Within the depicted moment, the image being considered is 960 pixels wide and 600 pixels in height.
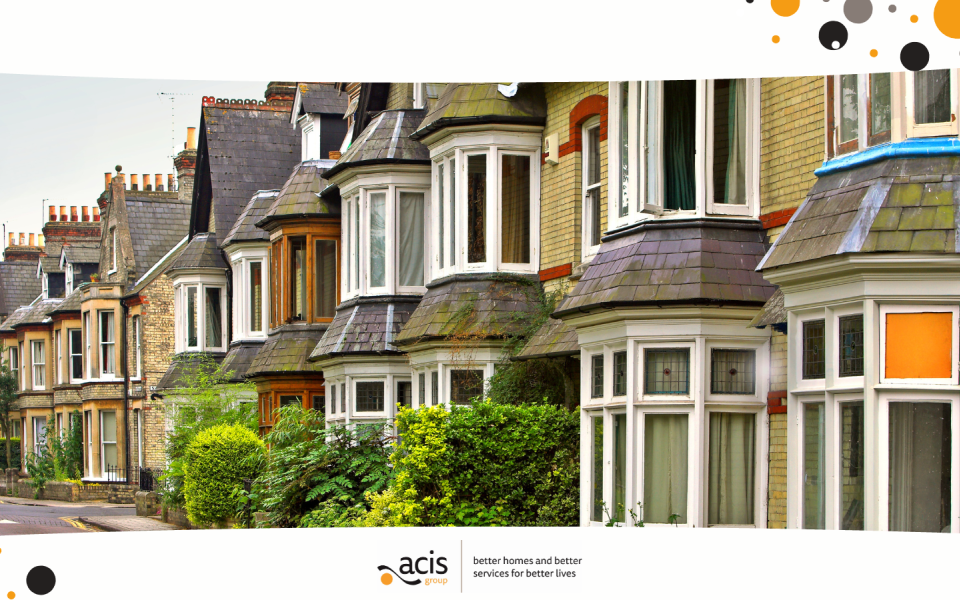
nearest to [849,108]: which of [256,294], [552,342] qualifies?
[552,342]

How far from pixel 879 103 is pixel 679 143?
2676mm

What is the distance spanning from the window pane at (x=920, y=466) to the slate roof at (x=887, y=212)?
3.45 ft

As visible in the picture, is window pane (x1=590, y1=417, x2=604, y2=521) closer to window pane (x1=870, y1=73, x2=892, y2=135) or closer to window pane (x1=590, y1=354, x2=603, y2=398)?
window pane (x1=590, y1=354, x2=603, y2=398)

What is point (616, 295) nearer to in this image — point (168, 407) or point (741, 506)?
point (741, 506)

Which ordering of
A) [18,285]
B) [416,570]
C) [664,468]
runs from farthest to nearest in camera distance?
[18,285] < [664,468] < [416,570]

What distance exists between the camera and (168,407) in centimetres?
2539

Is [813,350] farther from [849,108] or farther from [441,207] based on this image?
[441,207]

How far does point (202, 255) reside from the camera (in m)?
26.9

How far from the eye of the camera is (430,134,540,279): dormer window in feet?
47.5

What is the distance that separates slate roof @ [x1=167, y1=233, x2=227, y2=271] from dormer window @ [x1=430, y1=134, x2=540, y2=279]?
13.3 m

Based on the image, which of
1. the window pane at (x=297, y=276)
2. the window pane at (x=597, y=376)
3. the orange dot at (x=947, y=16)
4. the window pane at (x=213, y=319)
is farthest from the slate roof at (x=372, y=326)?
the orange dot at (x=947, y=16)

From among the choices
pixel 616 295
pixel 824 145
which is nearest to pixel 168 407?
pixel 616 295

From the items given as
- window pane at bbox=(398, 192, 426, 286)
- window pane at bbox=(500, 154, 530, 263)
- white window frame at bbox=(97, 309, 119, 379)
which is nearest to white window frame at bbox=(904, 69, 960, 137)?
window pane at bbox=(500, 154, 530, 263)

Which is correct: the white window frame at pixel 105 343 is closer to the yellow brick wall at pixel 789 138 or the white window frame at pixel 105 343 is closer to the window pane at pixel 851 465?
the yellow brick wall at pixel 789 138
